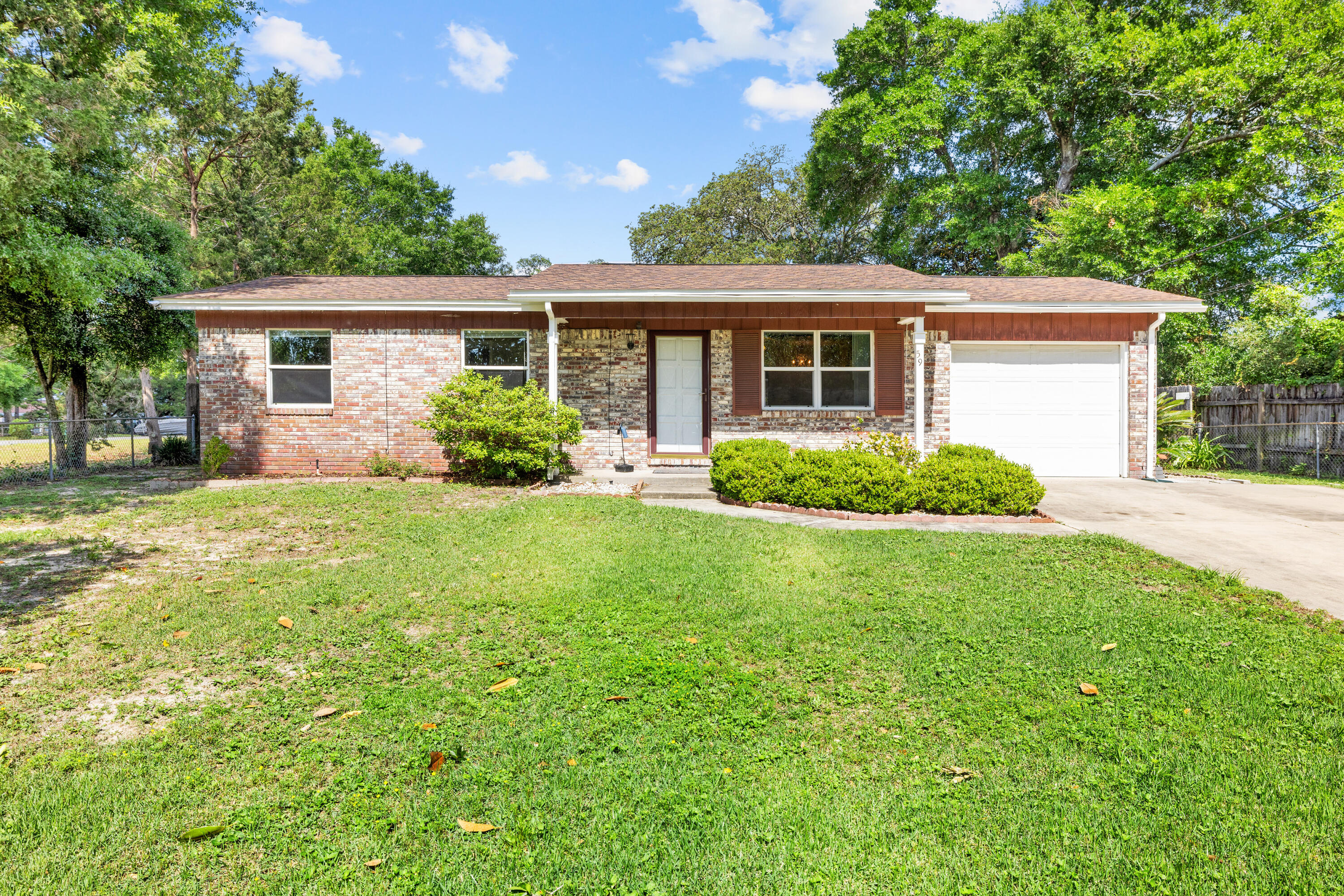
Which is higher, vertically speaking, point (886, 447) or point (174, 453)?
point (886, 447)

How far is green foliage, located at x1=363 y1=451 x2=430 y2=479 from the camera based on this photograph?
11625 mm

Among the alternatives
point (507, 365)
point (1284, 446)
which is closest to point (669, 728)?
point (507, 365)

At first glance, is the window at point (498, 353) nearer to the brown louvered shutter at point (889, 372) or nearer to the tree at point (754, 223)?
the brown louvered shutter at point (889, 372)

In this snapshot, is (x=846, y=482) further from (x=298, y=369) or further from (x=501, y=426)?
(x=298, y=369)

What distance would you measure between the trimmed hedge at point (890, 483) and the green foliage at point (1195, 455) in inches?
305

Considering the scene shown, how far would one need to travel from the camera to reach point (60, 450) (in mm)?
12461

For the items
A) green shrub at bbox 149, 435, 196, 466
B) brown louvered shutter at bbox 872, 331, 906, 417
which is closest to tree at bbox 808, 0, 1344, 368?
brown louvered shutter at bbox 872, 331, 906, 417

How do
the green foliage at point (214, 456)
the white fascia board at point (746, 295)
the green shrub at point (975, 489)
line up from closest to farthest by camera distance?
the green shrub at point (975, 489) < the white fascia board at point (746, 295) < the green foliage at point (214, 456)

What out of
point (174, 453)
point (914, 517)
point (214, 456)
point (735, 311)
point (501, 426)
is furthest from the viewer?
A: point (174, 453)

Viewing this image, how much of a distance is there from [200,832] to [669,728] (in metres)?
1.86

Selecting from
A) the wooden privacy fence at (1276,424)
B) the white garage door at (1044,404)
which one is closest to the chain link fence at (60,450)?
the white garage door at (1044,404)

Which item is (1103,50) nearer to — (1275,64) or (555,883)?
(1275,64)

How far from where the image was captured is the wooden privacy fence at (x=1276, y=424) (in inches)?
481

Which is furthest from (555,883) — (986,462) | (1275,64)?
(1275,64)
